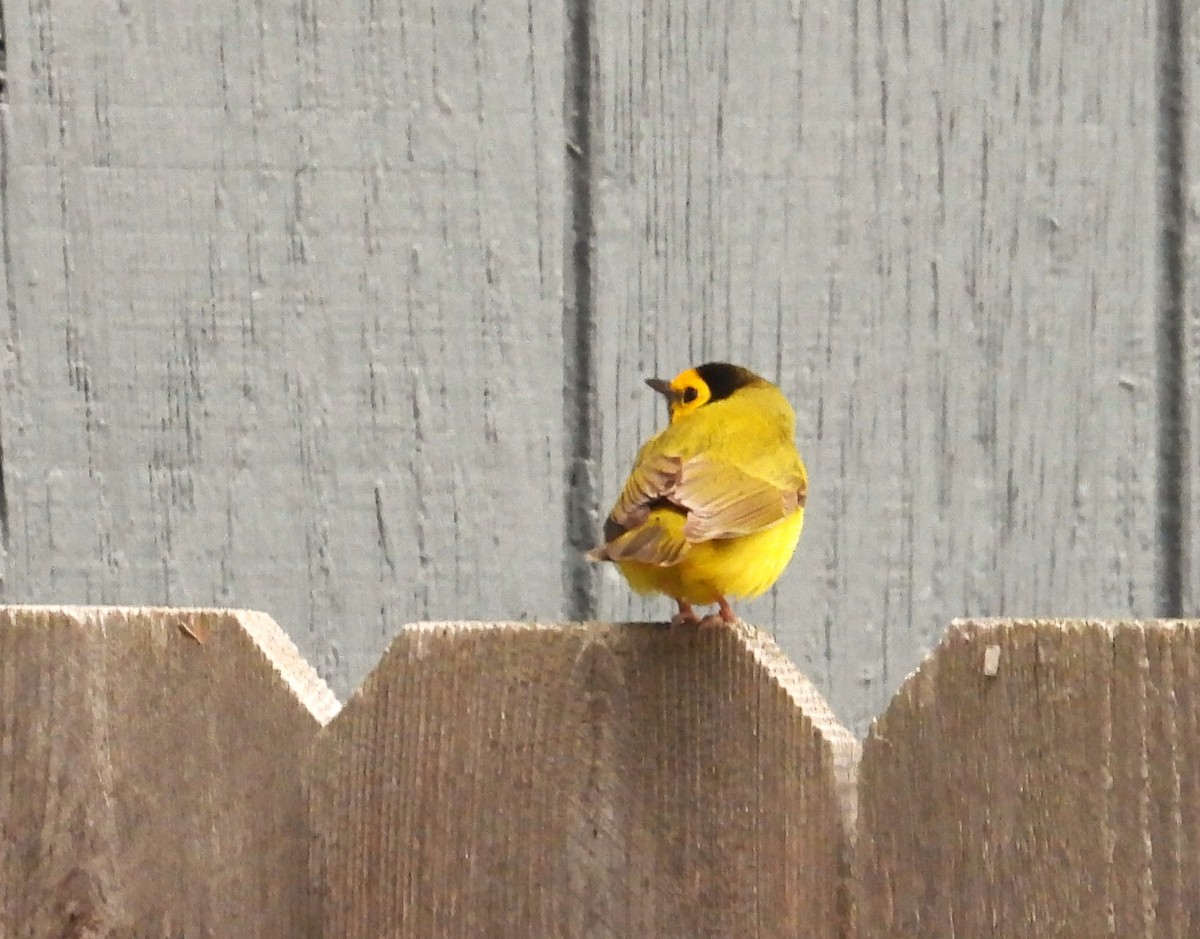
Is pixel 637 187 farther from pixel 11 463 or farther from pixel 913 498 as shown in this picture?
pixel 11 463

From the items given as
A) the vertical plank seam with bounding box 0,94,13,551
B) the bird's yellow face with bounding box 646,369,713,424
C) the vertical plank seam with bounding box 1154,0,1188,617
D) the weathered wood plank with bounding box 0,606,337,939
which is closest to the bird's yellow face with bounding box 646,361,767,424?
the bird's yellow face with bounding box 646,369,713,424

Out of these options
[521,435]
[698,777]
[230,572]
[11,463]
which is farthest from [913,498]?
[11,463]

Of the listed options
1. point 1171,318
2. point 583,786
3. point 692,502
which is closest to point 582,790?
point 583,786

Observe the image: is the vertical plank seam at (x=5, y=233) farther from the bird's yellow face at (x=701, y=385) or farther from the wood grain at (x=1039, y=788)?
the wood grain at (x=1039, y=788)

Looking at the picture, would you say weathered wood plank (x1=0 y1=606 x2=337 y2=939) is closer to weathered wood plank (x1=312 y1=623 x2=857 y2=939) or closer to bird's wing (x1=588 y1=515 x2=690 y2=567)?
weathered wood plank (x1=312 y1=623 x2=857 y2=939)

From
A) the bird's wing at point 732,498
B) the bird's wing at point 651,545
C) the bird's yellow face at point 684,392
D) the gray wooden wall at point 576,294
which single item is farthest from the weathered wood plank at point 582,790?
the bird's yellow face at point 684,392

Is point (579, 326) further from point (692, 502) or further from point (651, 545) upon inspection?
point (651, 545)

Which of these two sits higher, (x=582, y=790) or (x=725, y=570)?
(x=725, y=570)
